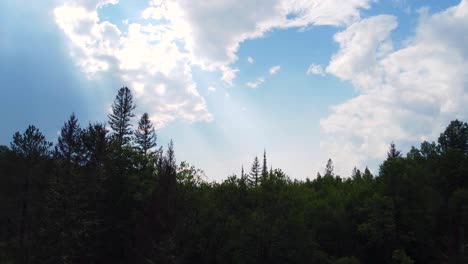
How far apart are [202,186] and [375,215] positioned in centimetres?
2090

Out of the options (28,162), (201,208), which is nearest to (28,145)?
(28,162)

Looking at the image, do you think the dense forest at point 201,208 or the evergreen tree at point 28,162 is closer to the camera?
the dense forest at point 201,208

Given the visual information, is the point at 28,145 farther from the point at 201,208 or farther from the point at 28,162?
the point at 201,208

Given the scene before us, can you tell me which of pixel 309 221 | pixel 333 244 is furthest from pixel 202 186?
pixel 333 244

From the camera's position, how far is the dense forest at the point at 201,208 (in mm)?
36125

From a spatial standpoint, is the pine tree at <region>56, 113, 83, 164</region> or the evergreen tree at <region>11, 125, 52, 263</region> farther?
the evergreen tree at <region>11, 125, 52, 263</region>

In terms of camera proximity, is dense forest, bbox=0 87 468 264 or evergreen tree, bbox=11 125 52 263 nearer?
dense forest, bbox=0 87 468 264

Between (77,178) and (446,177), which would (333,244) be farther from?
(77,178)

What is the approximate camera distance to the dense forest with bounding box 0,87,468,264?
36125 mm

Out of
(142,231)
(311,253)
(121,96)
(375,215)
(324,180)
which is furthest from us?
(324,180)

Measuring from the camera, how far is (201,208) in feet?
159

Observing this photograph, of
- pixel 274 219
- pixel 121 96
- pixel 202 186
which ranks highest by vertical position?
pixel 121 96

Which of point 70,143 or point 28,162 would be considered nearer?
point 70,143

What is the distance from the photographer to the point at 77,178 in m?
32.7
